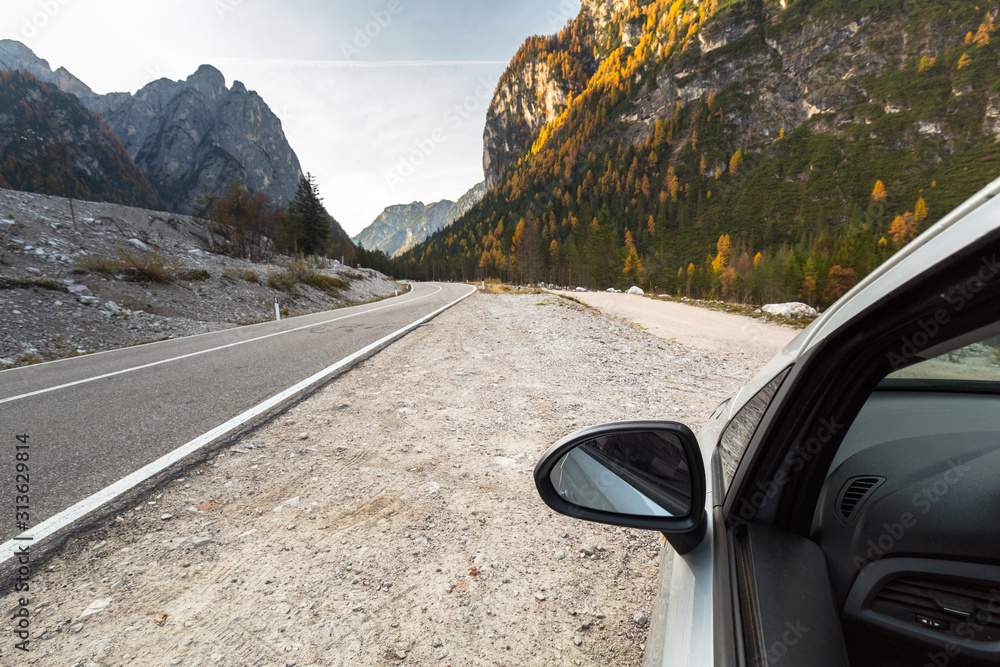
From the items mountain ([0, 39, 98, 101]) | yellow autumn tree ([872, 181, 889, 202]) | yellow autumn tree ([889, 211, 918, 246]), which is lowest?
yellow autumn tree ([889, 211, 918, 246])

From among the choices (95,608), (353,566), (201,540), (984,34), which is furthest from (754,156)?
(95,608)

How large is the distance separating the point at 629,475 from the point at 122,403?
18.1 feet

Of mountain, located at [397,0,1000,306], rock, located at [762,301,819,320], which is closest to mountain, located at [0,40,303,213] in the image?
mountain, located at [397,0,1000,306]

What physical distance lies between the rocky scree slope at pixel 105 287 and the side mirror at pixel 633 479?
438 inches

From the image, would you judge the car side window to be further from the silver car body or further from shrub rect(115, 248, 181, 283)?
shrub rect(115, 248, 181, 283)

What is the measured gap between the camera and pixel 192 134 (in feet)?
376

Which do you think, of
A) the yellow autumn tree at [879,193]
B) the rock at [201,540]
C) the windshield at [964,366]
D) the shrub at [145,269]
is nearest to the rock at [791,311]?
the windshield at [964,366]

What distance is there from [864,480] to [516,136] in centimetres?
18865

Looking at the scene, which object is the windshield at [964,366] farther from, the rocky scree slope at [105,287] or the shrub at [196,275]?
the shrub at [196,275]

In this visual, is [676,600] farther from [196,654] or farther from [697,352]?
[697,352]

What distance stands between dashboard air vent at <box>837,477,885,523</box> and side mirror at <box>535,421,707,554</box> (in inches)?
14.7

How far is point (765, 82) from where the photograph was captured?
373ft

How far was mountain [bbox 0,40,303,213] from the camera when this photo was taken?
111m

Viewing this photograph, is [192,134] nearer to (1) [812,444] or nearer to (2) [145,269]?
(2) [145,269]
